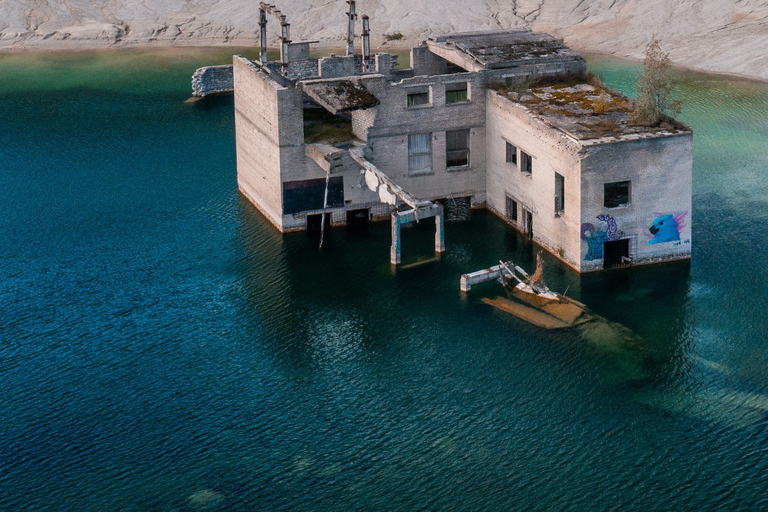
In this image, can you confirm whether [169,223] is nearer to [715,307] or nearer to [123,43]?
[715,307]

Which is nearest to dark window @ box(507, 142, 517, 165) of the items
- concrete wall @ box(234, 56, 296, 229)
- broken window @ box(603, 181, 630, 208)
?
broken window @ box(603, 181, 630, 208)

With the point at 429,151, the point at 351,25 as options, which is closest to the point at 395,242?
the point at 429,151

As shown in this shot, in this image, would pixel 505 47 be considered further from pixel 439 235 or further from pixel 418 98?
pixel 439 235

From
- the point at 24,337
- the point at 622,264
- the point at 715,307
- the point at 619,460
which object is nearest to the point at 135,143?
the point at 24,337

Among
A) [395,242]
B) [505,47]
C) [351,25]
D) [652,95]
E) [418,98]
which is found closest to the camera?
[652,95]

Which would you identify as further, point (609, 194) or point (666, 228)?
point (609, 194)

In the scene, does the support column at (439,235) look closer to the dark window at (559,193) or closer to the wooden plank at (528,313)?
the dark window at (559,193)
